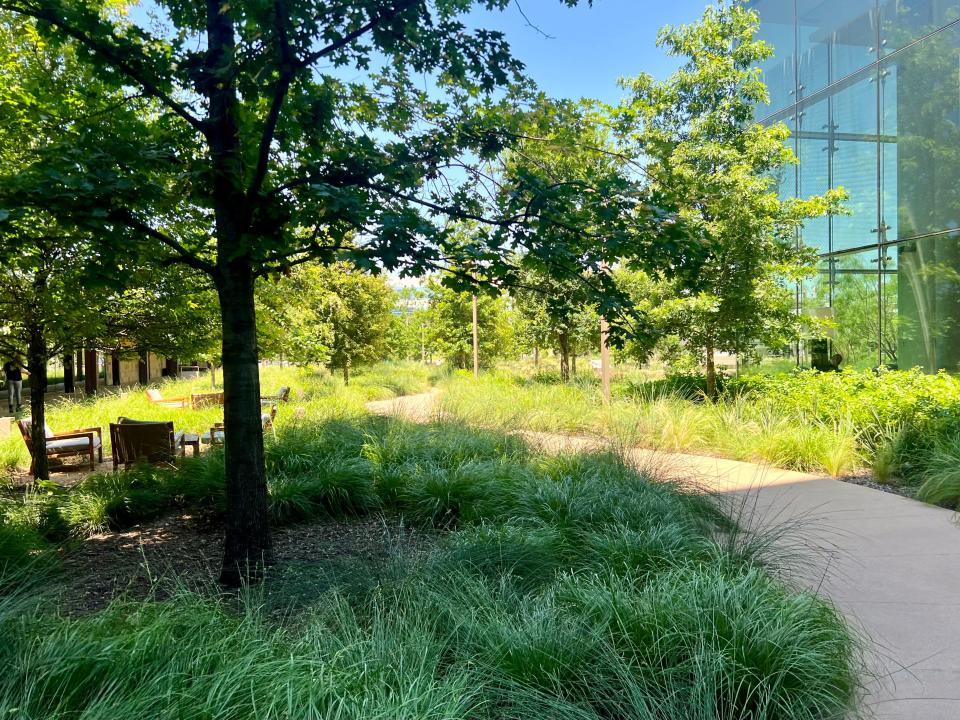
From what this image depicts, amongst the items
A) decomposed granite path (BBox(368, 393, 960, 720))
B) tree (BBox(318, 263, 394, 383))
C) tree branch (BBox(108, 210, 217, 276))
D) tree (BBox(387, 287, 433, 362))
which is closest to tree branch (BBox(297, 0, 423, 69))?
tree branch (BBox(108, 210, 217, 276))

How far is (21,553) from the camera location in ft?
12.6

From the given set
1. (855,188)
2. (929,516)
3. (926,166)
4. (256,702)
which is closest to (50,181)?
(256,702)

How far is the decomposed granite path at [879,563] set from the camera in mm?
2654

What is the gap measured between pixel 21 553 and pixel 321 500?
2347 mm

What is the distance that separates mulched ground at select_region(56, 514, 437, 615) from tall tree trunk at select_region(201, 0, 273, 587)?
0.27 metres

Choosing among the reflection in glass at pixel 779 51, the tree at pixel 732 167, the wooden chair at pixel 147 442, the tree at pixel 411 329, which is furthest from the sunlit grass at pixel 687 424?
the tree at pixel 411 329

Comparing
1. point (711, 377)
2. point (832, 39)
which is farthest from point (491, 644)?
point (832, 39)

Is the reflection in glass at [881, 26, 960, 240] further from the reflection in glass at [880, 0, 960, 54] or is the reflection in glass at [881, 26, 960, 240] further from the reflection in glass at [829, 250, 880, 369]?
the reflection in glass at [829, 250, 880, 369]

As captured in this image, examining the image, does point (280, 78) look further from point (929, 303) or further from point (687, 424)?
point (929, 303)

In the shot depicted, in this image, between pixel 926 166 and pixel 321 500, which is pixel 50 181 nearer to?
pixel 321 500

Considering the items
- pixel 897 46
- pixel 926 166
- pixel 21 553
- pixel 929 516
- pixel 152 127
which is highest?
pixel 897 46

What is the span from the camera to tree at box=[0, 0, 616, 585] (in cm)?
296

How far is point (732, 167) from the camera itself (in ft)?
30.6

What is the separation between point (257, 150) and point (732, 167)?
7837mm
